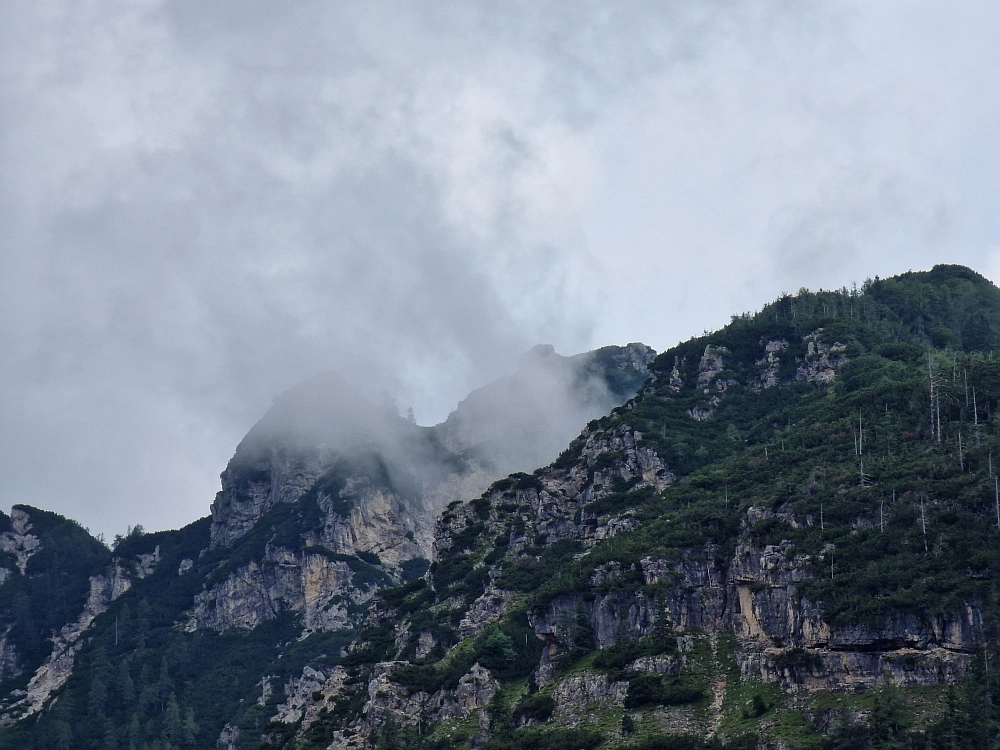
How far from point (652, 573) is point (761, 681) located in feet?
83.6

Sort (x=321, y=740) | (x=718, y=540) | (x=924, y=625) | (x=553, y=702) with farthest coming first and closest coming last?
(x=321, y=740) < (x=718, y=540) < (x=553, y=702) < (x=924, y=625)

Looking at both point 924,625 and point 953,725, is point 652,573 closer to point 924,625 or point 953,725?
point 924,625

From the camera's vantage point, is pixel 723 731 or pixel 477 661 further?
pixel 477 661

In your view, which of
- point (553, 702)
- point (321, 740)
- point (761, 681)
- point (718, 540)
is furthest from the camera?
point (321, 740)

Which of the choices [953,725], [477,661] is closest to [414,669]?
[477,661]

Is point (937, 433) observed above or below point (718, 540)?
above

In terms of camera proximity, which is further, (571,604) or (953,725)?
(571,604)

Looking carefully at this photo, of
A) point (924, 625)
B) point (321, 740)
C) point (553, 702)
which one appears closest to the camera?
point (924, 625)

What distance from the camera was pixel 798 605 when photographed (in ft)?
509

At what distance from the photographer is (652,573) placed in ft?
571

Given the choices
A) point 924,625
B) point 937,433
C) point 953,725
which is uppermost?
point 937,433

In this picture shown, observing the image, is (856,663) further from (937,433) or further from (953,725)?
(937,433)

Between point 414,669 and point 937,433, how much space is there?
77115 millimetres

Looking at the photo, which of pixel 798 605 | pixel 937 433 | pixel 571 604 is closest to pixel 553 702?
pixel 571 604
